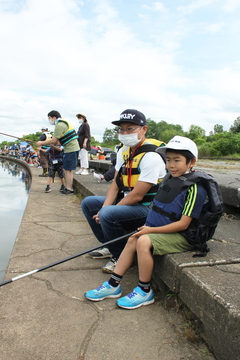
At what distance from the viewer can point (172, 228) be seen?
1781 millimetres

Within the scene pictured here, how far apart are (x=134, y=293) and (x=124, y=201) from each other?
29.3 inches

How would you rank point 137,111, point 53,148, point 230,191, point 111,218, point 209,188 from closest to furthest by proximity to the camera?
point 209,188 → point 111,218 → point 137,111 → point 230,191 → point 53,148

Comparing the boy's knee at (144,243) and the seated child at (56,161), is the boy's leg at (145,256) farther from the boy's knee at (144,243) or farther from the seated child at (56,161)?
the seated child at (56,161)

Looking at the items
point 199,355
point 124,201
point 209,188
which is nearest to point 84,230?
point 124,201

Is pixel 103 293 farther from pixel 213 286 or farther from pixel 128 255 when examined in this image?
pixel 213 286

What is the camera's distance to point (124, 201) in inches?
89.8

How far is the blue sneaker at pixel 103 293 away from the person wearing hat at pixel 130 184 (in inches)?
14.1

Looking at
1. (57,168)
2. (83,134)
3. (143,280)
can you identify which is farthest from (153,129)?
(143,280)

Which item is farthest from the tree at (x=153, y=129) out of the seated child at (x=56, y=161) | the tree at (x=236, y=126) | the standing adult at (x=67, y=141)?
the standing adult at (x=67, y=141)

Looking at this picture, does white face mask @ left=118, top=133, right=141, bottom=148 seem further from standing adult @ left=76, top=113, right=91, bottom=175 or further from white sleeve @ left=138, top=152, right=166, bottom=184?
standing adult @ left=76, top=113, right=91, bottom=175

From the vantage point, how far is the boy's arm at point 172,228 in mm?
1752

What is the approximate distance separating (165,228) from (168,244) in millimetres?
104

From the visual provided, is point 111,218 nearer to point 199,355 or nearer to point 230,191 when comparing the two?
point 199,355

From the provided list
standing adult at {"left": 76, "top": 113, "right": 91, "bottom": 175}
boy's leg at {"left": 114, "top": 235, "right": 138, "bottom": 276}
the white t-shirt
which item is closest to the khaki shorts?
boy's leg at {"left": 114, "top": 235, "right": 138, "bottom": 276}
